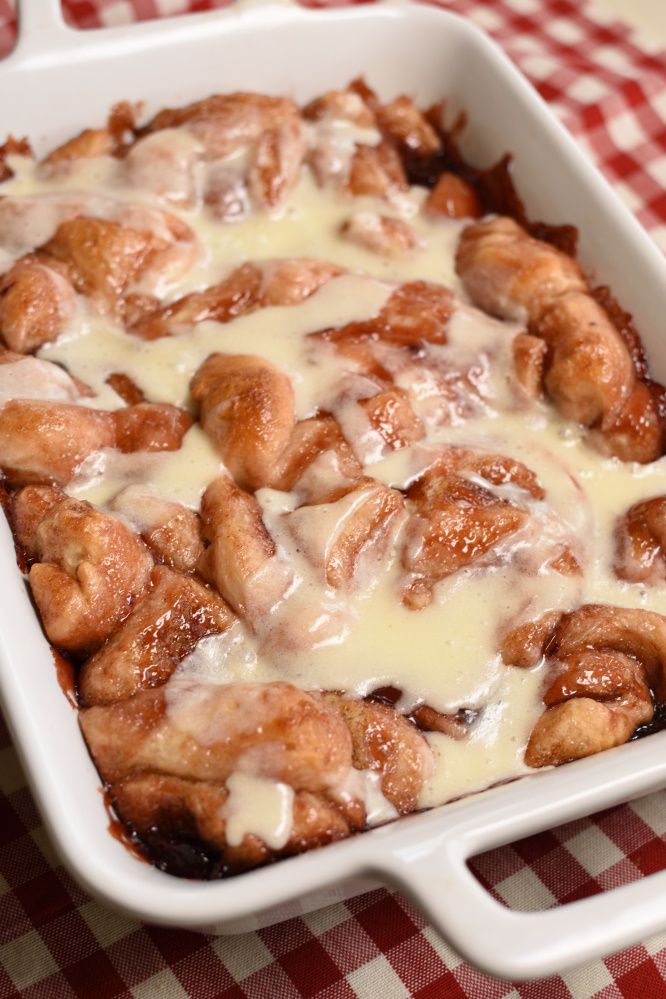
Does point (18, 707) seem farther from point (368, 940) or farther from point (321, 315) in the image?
point (321, 315)

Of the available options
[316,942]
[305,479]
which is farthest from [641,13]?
[316,942]

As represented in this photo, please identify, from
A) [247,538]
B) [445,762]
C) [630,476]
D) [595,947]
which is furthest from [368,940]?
[630,476]

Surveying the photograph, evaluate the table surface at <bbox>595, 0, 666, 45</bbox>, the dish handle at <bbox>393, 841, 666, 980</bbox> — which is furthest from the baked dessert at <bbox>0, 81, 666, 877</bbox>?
the table surface at <bbox>595, 0, 666, 45</bbox>

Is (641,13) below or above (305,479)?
above

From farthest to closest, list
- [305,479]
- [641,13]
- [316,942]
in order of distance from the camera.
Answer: [641,13] < [305,479] < [316,942]

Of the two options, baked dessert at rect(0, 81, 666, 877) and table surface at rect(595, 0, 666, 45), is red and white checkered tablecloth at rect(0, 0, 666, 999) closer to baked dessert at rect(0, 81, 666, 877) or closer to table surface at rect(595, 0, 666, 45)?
baked dessert at rect(0, 81, 666, 877)

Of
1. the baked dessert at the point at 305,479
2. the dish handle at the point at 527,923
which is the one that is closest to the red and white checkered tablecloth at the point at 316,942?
the baked dessert at the point at 305,479

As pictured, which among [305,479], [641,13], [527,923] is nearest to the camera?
[527,923]

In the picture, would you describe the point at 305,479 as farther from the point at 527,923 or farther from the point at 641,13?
the point at 641,13
